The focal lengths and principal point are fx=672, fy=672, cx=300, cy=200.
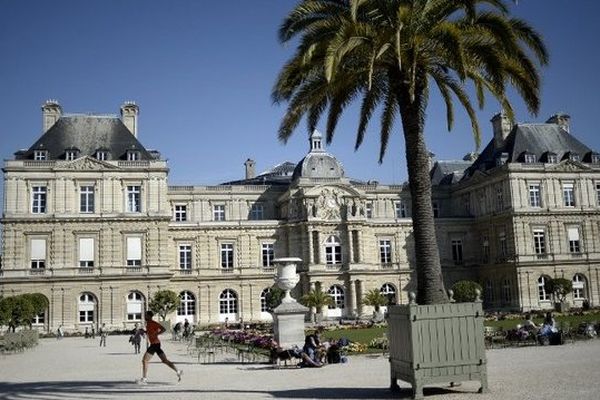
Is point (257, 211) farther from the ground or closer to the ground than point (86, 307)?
farther from the ground

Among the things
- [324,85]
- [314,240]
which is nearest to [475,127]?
[324,85]

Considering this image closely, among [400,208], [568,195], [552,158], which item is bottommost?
[568,195]

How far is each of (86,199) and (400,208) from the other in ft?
95.2

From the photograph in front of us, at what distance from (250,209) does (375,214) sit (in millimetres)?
11843

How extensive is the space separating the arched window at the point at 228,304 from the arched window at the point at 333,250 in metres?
8.38

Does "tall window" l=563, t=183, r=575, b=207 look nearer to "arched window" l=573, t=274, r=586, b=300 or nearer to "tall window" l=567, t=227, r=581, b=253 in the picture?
"tall window" l=567, t=227, r=581, b=253

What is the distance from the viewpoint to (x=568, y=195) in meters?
56.7

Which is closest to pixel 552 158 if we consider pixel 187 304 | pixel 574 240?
pixel 574 240

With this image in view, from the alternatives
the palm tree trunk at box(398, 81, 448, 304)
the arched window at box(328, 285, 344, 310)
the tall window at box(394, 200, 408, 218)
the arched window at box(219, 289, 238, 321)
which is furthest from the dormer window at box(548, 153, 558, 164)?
the palm tree trunk at box(398, 81, 448, 304)

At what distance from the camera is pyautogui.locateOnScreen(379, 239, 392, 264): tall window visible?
59.6 metres

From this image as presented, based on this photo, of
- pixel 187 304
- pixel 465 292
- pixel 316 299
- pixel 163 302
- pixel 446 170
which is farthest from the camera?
pixel 446 170

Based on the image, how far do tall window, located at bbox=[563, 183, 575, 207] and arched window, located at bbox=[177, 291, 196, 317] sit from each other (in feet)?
105

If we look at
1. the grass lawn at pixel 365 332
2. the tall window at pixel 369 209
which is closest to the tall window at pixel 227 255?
the tall window at pixel 369 209

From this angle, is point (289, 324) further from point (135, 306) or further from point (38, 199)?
point (38, 199)
